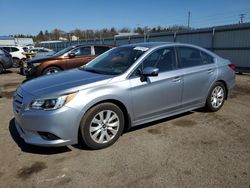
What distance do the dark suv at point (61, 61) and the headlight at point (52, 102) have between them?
21.0 ft

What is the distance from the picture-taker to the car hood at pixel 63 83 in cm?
384

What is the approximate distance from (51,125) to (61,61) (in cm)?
674

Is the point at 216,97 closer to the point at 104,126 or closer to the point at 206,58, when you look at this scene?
the point at 206,58

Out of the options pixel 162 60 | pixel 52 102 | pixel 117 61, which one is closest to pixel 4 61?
pixel 117 61

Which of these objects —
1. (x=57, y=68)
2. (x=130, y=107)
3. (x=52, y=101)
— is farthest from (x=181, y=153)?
(x=57, y=68)

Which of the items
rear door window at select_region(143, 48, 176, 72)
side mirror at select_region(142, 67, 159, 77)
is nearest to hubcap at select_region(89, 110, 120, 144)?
side mirror at select_region(142, 67, 159, 77)

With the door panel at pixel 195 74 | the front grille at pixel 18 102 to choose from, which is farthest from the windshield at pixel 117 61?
the front grille at pixel 18 102

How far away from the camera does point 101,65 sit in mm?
5070

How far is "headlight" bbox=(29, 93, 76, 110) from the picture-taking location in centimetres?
370

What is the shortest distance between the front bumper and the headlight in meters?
0.06

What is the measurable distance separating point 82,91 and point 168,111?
5.93 ft

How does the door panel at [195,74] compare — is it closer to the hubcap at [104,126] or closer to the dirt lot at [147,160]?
the dirt lot at [147,160]

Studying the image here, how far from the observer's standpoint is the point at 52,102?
372 centimetres

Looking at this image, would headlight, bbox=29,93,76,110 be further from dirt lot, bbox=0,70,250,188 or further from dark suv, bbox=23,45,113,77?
dark suv, bbox=23,45,113,77
